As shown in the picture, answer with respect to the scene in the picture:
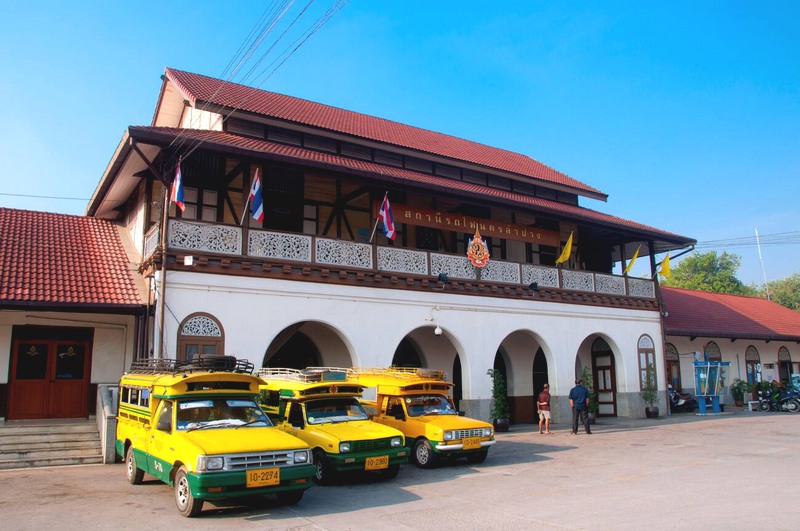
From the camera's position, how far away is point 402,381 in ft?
45.9

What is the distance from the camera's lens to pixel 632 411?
23.8 metres

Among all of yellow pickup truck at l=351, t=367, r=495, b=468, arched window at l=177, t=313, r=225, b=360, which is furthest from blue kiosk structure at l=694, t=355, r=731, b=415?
arched window at l=177, t=313, r=225, b=360

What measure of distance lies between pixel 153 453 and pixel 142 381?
1530 mm

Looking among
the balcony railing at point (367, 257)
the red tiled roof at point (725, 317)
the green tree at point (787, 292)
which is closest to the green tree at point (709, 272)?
the green tree at point (787, 292)

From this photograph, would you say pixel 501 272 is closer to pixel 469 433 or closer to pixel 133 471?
pixel 469 433

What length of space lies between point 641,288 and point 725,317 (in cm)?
929

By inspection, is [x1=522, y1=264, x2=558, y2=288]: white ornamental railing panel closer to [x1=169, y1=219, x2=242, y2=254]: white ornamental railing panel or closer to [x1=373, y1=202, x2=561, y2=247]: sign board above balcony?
[x1=373, y1=202, x2=561, y2=247]: sign board above balcony

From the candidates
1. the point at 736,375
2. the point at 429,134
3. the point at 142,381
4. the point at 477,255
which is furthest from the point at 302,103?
the point at 736,375

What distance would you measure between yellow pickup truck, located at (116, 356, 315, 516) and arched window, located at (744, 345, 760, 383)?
28717mm

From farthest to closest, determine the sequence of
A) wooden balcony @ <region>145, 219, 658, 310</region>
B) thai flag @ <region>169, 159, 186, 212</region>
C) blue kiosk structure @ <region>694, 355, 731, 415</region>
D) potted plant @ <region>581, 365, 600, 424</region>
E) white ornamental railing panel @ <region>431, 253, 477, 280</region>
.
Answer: blue kiosk structure @ <region>694, 355, 731, 415</region> → potted plant @ <region>581, 365, 600, 424</region> → white ornamental railing panel @ <region>431, 253, 477, 280</region> → wooden balcony @ <region>145, 219, 658, 310</region> → thai flag @ <region>169, 159, 186, 212</region>

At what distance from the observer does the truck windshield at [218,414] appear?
9.65 metres

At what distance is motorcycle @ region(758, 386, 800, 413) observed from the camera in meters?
A: 26.6

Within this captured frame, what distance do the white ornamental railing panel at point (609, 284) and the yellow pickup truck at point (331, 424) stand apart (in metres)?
13.4

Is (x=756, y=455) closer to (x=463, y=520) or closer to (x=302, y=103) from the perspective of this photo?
(x=463, y=520)
